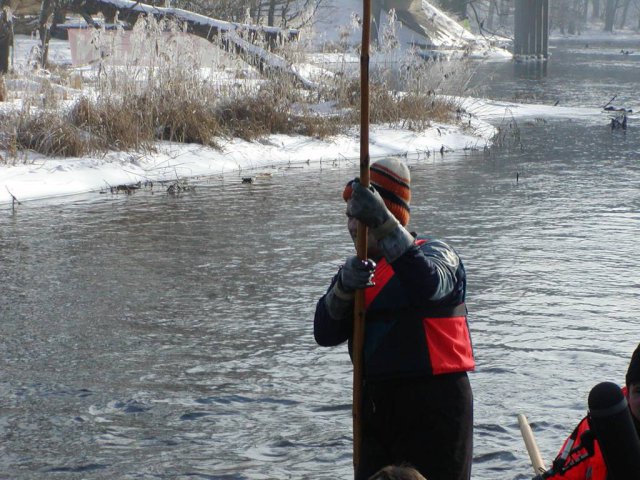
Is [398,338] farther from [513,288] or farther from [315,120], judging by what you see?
[315,120]

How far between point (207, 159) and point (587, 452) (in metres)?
13.8

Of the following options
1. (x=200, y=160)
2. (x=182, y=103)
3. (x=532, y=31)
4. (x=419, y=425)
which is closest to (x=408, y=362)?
(x=419, y=425)

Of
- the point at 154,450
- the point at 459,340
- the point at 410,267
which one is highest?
the point at 410,267

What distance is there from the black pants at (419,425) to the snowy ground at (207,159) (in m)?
10.1

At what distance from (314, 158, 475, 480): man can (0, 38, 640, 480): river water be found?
1881 millimetres

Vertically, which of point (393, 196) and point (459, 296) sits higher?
point (393, 196)

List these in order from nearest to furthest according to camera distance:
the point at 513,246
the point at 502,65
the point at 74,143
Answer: the point at 513,246, the point at 74,143, the point at 502,65

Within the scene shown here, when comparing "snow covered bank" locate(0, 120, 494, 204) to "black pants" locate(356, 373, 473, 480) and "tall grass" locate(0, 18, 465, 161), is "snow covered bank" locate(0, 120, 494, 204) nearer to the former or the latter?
"tall grass" locate(0, 18, 465, 161)

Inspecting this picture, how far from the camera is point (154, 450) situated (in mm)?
5766

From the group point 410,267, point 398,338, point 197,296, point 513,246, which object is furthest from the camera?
point 513,246

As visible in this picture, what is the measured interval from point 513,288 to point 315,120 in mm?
10104

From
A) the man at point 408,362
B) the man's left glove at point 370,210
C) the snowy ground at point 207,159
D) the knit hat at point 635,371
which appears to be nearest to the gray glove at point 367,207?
the man's left glove at point 370,210

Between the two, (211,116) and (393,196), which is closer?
(393,196)

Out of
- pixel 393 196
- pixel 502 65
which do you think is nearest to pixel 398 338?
pixel 393 196
